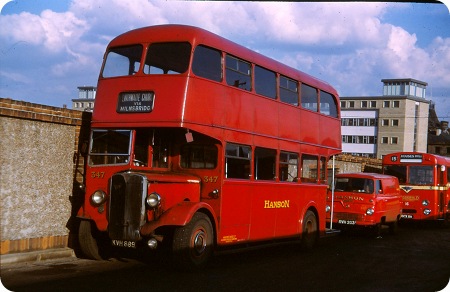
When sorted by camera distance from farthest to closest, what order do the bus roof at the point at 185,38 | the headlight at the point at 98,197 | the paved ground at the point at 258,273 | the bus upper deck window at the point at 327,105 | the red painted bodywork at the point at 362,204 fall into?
the red painted bodywork at the point at 362,204 < the bus upper deck window at the point at 327,105 < the bus roof at the point at 185,38 < the headlight at the point at 98,197 < the paved ground at the point at 258,273

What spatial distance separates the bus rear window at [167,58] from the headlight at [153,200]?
7.53 feet

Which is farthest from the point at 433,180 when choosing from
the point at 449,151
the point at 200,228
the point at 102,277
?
the point at 449,151

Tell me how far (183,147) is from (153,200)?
187cm

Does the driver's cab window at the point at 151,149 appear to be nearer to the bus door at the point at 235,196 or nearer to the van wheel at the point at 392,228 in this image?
the bus door at the point at 235,196

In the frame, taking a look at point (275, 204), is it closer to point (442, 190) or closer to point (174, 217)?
point (174, 217)

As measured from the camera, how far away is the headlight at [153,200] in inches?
383

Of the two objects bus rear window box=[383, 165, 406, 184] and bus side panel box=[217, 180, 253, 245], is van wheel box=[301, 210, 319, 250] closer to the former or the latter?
bus side panel box=[217, 180, 253, 245]

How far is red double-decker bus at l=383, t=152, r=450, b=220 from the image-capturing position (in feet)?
73.6

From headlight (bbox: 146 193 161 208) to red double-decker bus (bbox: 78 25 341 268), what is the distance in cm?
3

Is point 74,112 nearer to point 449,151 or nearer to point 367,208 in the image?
point 367,208

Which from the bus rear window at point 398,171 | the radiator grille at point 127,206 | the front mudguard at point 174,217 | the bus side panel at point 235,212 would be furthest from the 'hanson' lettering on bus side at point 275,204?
the bus rear window at point 398,171

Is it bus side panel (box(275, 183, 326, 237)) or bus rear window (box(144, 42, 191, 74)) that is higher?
bus rear window (box(144, 42, 191, 74))

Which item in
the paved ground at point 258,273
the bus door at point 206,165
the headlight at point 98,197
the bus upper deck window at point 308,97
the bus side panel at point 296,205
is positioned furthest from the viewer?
the bus upper deck window at point 308,97

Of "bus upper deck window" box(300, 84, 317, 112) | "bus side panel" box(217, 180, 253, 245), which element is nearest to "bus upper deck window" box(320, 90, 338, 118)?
"bus upper deck window" box(300, 84, 317, 112)
